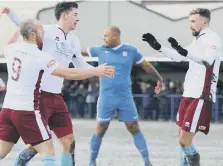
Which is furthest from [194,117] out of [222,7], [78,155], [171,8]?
[171,8]

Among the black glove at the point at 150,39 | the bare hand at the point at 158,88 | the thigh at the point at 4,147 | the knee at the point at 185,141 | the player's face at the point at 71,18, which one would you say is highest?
the player's face at the point at 71,18

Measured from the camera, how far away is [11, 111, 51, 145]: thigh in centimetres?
727

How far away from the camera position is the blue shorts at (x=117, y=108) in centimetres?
1015

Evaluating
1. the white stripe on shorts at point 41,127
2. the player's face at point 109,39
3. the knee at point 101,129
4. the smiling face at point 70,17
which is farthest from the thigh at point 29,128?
the player's face at point 109,39

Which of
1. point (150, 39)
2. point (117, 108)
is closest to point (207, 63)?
point (150, 39)

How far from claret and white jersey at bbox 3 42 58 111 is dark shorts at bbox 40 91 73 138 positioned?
36.0 inches

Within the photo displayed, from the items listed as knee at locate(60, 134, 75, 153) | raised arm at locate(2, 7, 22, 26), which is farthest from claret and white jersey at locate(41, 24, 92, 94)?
knee at locate(60, 134, 75, 153)

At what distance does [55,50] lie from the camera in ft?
27.3

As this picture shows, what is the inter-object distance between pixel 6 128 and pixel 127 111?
3.04m

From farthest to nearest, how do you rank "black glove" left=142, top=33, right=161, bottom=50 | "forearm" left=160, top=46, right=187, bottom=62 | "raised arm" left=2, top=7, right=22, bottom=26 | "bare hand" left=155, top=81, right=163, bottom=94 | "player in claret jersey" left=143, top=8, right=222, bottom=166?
"bare hand" left=155, top=81, right=163, bottom=94 → "player in claret jersey" left=143, top=8, right=222, bottom=166 → "raised arm" left=2, top=7, right=22, bottom=26 → "forearm" left=160, top=46, right=187, bottom=62 → "black glove" left=142, top=33, right=161, bottom=50

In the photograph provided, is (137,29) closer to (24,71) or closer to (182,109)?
(182,109)

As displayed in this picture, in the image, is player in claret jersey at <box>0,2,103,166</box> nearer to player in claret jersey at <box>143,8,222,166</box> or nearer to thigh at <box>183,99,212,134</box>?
player in claret jersey at <box>143,8,222,166</box>

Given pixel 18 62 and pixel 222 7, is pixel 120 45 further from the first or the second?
pixel 222 7

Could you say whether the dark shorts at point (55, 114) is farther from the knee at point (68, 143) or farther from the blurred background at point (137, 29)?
the blurred background at point (137, 29)
